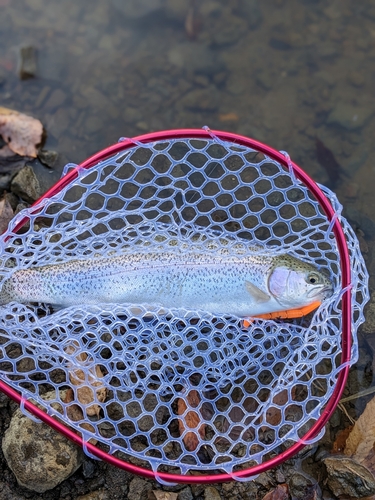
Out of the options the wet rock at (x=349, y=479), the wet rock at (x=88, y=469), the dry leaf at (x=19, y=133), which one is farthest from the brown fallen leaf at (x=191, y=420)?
the dry leaf at (x=19, y=133)

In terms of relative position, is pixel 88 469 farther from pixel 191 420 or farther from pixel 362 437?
pixel 362 437

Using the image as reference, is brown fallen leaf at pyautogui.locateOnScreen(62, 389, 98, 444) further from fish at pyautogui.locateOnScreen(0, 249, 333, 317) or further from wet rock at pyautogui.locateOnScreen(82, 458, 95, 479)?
fish at pyautogui.locateOnScreen(0, 249, 333, 317)

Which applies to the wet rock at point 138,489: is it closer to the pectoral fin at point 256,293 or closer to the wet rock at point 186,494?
the wet rock at point 186,494

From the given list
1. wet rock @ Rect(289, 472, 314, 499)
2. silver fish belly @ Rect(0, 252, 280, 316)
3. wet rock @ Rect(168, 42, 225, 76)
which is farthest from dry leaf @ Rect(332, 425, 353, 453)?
wet rock @ Rect(168, 42, 225, 76)

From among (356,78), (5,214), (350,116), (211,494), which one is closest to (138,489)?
(211,494)

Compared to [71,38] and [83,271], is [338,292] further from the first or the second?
[71,38]

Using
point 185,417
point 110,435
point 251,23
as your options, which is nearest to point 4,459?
point 110,435
